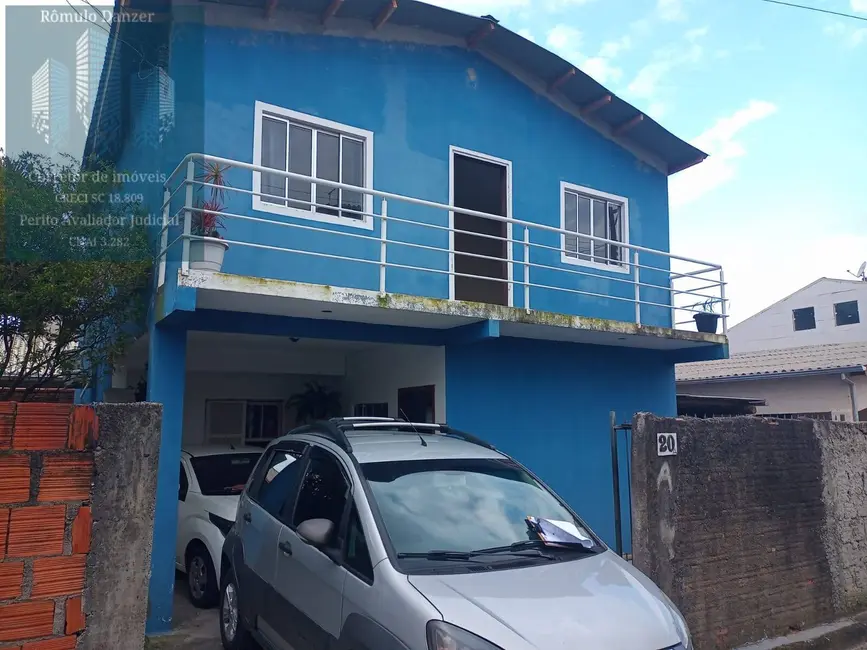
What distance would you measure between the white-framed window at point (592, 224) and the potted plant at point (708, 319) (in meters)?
1.37

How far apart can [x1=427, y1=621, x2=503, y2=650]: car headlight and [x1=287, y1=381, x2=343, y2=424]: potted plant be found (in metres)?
8.17

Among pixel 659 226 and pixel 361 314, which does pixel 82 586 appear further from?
pixel 659 226

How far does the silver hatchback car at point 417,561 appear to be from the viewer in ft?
10.9

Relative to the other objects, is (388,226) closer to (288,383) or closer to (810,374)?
(288,383)

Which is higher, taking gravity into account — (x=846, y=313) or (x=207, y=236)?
(x=846, y=313)

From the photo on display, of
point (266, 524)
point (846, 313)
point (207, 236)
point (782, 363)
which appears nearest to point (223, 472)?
point (207, 236)

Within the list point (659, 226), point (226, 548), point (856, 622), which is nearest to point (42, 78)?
point (226, 548)

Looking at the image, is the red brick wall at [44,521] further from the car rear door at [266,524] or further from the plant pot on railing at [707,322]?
the plant pot on railing at [707,322]

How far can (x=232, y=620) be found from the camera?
5.61 meters

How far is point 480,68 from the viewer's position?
34.4 ft

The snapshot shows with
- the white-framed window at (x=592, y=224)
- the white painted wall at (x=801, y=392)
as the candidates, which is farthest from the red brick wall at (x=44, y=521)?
the white painted wall at (x=801, y=392)

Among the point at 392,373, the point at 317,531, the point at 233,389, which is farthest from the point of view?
the point at 233,389

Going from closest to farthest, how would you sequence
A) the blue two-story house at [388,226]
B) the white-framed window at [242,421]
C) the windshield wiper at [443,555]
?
the windshield wiper at [443,555]
the blue two-story house at [388,226]
the white-framed window at [242,421]

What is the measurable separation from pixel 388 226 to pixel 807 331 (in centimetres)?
2236
